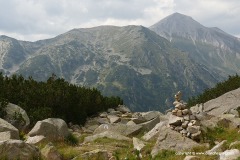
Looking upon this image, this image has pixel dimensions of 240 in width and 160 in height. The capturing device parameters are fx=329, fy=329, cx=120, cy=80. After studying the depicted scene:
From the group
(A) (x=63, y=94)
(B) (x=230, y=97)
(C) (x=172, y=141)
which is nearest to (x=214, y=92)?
(B) (x=230, y=97)

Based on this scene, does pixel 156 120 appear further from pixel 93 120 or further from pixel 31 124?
pixel 31 124

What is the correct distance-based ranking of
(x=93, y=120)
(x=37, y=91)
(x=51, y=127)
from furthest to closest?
(x=93, y=120) < (x=37, y=91) < (x=51, y=127)

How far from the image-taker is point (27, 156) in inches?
549

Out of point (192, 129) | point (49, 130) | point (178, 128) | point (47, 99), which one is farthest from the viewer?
point (47, 99)

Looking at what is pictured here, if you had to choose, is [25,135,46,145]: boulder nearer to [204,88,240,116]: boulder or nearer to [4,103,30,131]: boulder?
[4,103,30,131]: boulder

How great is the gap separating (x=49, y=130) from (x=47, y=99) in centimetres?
1307

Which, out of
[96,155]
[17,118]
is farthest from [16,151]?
[17,118]

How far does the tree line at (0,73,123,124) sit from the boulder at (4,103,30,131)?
1.01 metres

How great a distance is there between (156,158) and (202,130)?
6.22 metres

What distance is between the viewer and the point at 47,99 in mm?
34375

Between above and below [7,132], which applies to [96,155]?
below

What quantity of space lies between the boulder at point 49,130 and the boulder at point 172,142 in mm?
7026

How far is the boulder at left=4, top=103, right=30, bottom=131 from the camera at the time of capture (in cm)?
2633

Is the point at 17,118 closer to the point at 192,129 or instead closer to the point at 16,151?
the point at 16,151
